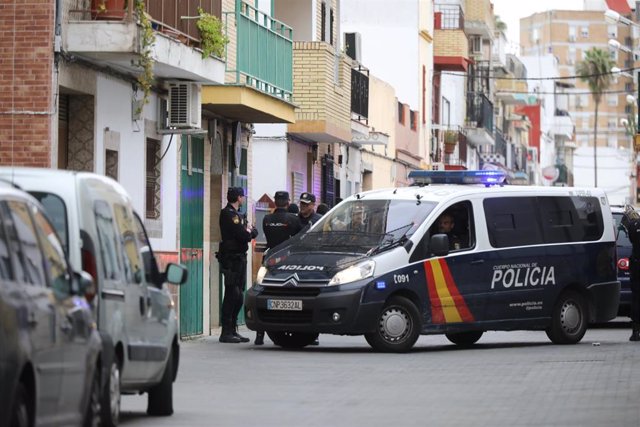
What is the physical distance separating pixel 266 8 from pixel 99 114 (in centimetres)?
1093

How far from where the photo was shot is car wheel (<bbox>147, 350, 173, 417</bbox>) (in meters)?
13.8

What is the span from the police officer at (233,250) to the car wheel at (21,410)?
568 inches

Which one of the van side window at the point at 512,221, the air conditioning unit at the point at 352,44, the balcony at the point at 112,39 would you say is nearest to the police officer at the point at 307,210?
the van side window at the point at 512,221

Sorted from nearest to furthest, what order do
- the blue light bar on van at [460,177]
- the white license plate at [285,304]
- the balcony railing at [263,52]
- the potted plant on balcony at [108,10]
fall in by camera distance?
the potted plant on balcony at [108,10] → the white license plate at [285,304] → the blue light bar on van at [460,177] → the balcony railing at [263,52]

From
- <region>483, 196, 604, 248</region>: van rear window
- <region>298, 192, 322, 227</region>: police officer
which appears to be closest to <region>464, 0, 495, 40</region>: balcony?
<region>483, 196, 604, 248</region>: van rear window

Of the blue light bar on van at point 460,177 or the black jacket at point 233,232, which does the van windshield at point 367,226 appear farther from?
the blue light bar on van at point 460,177

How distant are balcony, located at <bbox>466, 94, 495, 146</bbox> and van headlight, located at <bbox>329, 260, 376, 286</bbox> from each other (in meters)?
48.4

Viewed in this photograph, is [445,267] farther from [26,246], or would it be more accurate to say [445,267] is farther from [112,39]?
[26,246]

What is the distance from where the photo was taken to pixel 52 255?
10102 millimetres

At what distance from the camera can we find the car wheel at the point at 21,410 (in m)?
8.89

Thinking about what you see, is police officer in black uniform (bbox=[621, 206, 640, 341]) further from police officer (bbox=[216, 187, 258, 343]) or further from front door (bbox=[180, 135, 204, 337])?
front door (bbox=[180, 135, 204, 337])

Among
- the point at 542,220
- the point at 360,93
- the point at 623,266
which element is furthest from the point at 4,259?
the point at 360,93

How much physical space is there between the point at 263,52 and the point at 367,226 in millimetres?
6647

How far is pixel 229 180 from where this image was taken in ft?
95.8
